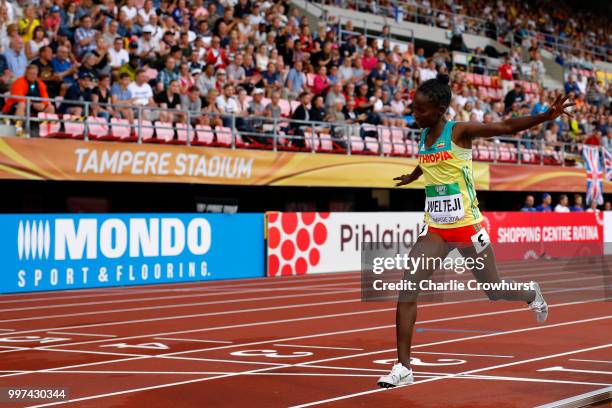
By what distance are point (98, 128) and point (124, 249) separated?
7.80ft

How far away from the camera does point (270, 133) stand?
2466cm

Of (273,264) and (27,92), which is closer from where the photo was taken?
(27,92)

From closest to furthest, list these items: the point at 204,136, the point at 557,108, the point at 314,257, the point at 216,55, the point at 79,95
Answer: the point at 557,108, the point at 79,95, the point at 204,136, the point at 314,257, the point at 216,55

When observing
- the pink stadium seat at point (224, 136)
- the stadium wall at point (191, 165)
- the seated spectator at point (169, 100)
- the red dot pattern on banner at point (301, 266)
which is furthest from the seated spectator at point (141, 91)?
the red dot pattern on banner at point (301, 266)

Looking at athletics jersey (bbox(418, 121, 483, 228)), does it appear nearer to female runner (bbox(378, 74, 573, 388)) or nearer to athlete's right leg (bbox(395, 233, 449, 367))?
female runner (bbox(378, 74, 573, 388))

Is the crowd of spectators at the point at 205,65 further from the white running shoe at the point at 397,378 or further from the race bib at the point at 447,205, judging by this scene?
the white running shoe at the point at 397,378

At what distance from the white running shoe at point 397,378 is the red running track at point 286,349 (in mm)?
90

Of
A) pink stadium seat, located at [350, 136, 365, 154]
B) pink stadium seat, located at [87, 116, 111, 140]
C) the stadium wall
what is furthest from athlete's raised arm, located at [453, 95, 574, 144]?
pink stadium seat, located at [350, 136, 365, 154]

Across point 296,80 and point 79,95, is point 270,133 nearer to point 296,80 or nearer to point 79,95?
point 296,80

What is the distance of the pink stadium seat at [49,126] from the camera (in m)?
19.4

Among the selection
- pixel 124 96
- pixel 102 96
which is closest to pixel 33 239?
pixel 102 96

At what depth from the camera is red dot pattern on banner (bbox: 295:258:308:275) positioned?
23672mm

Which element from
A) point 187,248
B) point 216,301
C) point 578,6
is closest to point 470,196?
point 216,301

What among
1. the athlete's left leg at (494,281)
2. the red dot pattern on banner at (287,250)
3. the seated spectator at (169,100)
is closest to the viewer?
the athlete's left leg at (494,281)
